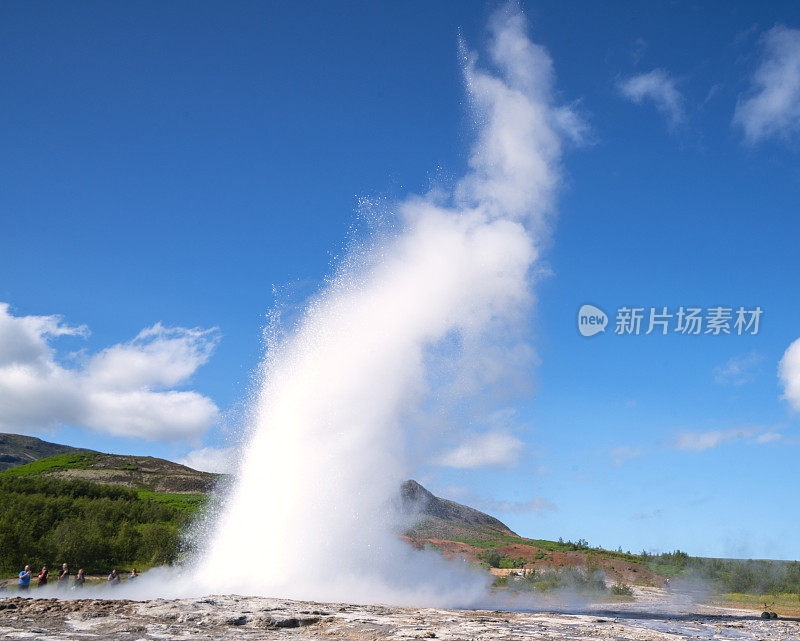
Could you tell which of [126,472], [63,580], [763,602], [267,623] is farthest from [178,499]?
[267,623]

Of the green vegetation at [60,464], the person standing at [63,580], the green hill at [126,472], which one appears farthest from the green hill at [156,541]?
the green vegetation at [60,464]

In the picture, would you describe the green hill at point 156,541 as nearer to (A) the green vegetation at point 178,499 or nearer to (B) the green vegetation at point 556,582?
(A) the green vegetation at point 178,499

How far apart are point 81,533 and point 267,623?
3444 cm

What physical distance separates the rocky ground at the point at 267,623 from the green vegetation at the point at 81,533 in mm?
26659

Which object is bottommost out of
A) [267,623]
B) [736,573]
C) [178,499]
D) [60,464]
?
[267,623]

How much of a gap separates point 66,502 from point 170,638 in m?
51.5

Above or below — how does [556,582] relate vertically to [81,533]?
above

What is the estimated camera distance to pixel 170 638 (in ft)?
42.7

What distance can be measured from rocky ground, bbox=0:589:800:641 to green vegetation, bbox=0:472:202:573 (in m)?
26.7

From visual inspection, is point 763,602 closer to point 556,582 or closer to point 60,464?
point 556,582

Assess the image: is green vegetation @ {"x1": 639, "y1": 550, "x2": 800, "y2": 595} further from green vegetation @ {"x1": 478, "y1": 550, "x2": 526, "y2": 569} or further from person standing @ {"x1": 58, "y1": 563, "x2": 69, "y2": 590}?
person standing @ {"x1": 58, "y1": 563, "x2": 69, "y2": 590}

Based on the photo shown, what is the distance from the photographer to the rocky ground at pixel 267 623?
45.1 feet

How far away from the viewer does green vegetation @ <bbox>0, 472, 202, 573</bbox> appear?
1511 inches

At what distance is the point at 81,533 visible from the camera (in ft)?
138
